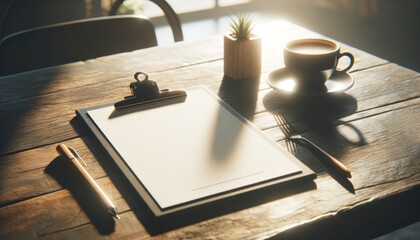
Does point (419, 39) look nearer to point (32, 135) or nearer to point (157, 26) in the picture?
point (157, 26)

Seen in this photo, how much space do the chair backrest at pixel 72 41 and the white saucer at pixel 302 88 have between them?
1.99ft

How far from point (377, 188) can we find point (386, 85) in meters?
0.39

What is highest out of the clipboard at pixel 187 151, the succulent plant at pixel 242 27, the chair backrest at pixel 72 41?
the succulent plant at pixel 242 27

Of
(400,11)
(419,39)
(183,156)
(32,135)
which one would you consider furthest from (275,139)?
(400,11)

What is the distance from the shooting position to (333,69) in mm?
900

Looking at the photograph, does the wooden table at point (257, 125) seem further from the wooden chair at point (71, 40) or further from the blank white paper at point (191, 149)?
the wooden chair at point (71, 40)

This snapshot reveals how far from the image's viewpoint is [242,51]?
0.98 metres

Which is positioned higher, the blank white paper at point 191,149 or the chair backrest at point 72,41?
the blank white paper at point 191,149

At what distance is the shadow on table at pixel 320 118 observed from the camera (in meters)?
0.71

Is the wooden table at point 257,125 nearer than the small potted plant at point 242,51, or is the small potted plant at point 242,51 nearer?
the wooden table at point 257,125

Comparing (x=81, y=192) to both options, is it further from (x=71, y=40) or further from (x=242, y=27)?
(x=71, y=40)

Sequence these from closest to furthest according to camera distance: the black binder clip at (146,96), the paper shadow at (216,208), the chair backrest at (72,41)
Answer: the paper shadow at (216,208) < the black binder clip at (146,96) < the chair backrest at (72,41)

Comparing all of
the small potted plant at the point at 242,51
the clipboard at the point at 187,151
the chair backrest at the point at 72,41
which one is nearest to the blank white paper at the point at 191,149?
the clipboard at the point at 187,151

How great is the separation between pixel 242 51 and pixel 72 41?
2.12ft
